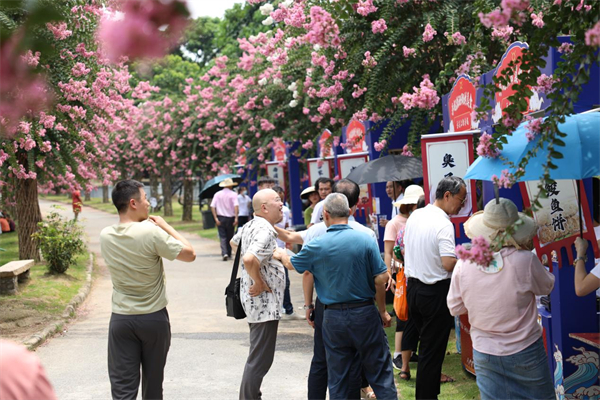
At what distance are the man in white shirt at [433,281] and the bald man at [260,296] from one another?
1145mm

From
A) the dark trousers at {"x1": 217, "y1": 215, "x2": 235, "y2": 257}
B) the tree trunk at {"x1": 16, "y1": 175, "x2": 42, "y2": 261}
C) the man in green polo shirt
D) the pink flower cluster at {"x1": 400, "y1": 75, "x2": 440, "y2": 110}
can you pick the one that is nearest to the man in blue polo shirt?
the man in green polo shirt

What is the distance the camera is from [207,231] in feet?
97.8

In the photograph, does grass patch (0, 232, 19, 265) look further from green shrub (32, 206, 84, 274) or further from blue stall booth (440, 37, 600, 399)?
blue stall booth (440, 37, 600, 399)

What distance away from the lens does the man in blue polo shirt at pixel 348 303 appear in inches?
211

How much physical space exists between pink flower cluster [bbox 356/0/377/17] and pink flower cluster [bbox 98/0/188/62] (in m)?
8.92

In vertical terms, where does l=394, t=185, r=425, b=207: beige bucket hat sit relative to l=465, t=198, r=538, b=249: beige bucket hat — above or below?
above

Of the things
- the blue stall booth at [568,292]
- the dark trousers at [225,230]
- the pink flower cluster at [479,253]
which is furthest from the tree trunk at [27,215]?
the pink flower cluster at [479,253]

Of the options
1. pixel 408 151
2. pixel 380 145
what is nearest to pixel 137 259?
pixel 408 151

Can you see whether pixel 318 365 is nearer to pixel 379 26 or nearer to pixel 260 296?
pixel 260 296

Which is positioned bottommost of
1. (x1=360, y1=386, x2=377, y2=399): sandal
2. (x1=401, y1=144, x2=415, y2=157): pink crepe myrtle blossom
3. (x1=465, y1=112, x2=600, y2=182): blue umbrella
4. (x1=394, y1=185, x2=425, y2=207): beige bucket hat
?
(x1=360, y1=386, x2=377, y2=399): sandal

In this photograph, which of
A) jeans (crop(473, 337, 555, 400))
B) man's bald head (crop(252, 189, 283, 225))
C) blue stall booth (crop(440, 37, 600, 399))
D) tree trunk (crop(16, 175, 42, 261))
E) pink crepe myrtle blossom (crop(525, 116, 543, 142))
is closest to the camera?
pink crepe myrtle blossom (crop(525, 116, 543, 142))

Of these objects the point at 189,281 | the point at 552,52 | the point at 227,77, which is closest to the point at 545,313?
the point at 552,52

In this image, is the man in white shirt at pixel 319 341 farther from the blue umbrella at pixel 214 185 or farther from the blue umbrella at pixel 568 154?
the blue umbrella at pixel 214 185

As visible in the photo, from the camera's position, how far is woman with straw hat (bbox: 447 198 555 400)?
4434 mm
